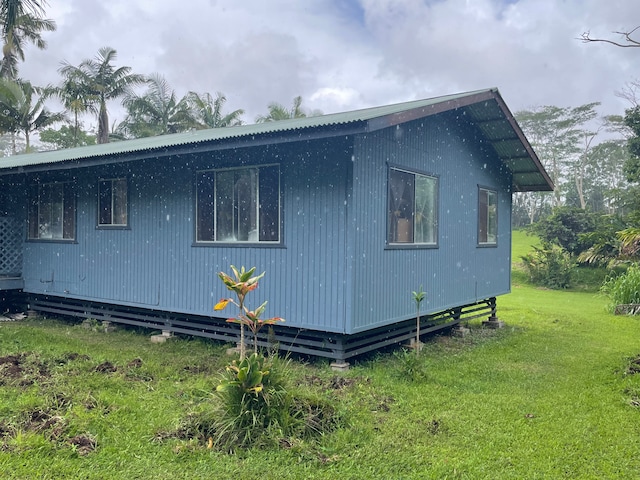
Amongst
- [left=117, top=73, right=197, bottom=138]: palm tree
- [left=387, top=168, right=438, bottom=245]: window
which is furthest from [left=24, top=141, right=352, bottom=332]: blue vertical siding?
[left=117, top=73, right=197, bottom=138]: palm tree

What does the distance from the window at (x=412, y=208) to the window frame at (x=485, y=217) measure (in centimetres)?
187

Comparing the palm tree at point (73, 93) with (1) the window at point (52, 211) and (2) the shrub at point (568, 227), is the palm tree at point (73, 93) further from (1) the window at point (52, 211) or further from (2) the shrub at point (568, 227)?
(2) the shrub at point (568, 227)

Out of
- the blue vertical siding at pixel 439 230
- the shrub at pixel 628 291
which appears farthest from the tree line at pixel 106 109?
the blue vertical siding at pixel 439 230

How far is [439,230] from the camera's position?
7.88 m

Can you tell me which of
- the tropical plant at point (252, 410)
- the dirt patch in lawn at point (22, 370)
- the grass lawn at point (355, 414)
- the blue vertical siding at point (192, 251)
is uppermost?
the blue vertical siding at point (192, 251)

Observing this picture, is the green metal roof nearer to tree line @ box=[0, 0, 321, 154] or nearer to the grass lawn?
the grass lawn

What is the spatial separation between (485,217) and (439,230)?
6.84ft

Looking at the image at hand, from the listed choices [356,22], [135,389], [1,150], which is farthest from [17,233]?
[1,150]

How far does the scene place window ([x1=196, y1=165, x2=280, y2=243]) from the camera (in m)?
6.58

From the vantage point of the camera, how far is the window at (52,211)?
9.04m

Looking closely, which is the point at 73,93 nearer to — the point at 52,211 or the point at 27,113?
the point at 27,113

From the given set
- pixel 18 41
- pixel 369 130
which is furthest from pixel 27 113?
pixel 369 130

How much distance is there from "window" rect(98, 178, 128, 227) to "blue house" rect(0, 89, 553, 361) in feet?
0.10

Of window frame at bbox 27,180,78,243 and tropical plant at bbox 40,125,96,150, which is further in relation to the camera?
tropical plant at bbox 40,125,96,150
